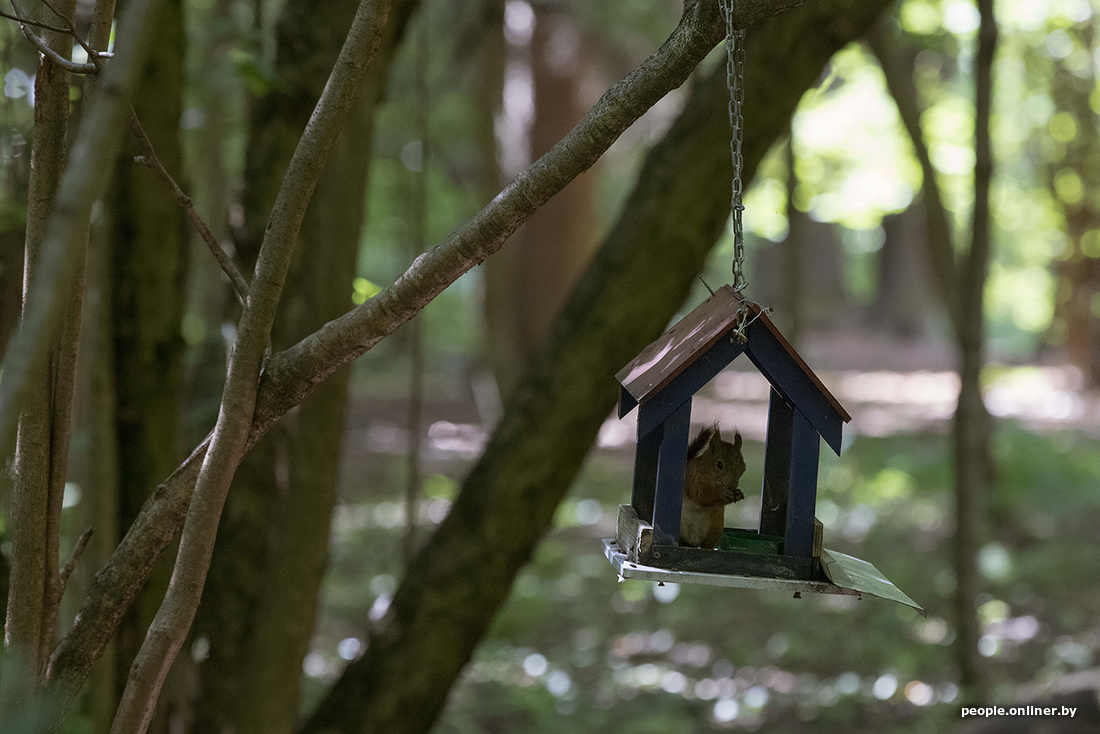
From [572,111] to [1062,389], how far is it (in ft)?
29.7

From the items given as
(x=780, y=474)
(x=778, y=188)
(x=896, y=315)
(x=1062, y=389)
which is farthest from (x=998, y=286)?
(x=780, y=474)

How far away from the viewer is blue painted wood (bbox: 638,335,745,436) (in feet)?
5.52

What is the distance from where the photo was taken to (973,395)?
5.11 meters

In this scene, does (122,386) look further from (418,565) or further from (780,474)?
(780,474)

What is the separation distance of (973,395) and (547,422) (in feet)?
9.70

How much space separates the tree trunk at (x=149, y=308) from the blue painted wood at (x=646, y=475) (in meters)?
1.52

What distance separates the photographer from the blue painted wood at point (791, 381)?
1.71m

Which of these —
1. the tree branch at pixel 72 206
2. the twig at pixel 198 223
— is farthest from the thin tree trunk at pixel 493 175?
the tree branch at pixel 72 206

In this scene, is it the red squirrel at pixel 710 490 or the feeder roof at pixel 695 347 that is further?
the red squirrel at pixel 710 490

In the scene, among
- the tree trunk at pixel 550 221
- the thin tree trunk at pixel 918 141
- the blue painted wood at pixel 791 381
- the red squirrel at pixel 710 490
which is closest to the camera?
the blue painted wood at pixel 791 381

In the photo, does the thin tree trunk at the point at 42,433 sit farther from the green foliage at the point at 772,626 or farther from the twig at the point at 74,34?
the green foliage at the point at 772,626

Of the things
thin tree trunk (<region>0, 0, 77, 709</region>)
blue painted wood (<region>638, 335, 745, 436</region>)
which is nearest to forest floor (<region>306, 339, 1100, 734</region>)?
blue painted wood (<region>638, 335, 745, 436</region>)

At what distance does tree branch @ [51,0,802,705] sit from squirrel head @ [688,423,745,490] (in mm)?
632

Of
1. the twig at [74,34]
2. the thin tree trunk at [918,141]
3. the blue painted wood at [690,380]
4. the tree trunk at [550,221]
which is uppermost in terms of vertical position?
the tree trunk at [550,221]
